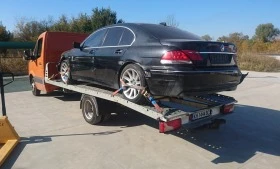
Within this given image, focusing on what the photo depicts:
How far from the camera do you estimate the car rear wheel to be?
7.27m

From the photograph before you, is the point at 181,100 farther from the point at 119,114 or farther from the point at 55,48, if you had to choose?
the point at 55,48

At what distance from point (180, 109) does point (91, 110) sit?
2.06 m

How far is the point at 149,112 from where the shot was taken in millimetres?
4477


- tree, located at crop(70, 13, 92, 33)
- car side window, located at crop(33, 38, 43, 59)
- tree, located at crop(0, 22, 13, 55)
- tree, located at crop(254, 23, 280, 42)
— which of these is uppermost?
tree, located at crop(254, 23, 280, 42)

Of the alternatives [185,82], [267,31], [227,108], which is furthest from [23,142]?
[267,31]

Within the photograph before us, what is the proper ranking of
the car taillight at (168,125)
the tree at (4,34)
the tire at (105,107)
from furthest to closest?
the tree at (4,34) → the tire at (105,107) → the car taillight at (168,125)

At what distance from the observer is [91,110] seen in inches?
249

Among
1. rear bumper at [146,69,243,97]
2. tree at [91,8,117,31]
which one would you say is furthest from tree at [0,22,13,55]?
rear bumper at [146,69,243,97]

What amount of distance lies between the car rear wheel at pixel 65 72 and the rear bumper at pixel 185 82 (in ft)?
10.5

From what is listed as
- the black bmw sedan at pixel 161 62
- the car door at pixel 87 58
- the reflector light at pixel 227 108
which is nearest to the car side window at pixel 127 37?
the black bmw sedan at pixel 161 62

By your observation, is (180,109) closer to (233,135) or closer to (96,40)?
(233,135)

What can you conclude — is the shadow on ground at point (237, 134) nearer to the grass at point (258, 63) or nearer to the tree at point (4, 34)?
the grass at point (258, 63)

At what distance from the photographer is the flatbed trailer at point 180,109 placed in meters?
4.29

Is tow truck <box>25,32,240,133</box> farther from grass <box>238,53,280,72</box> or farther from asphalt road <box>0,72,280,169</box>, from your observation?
grass <box>238,53,280,72</box>
